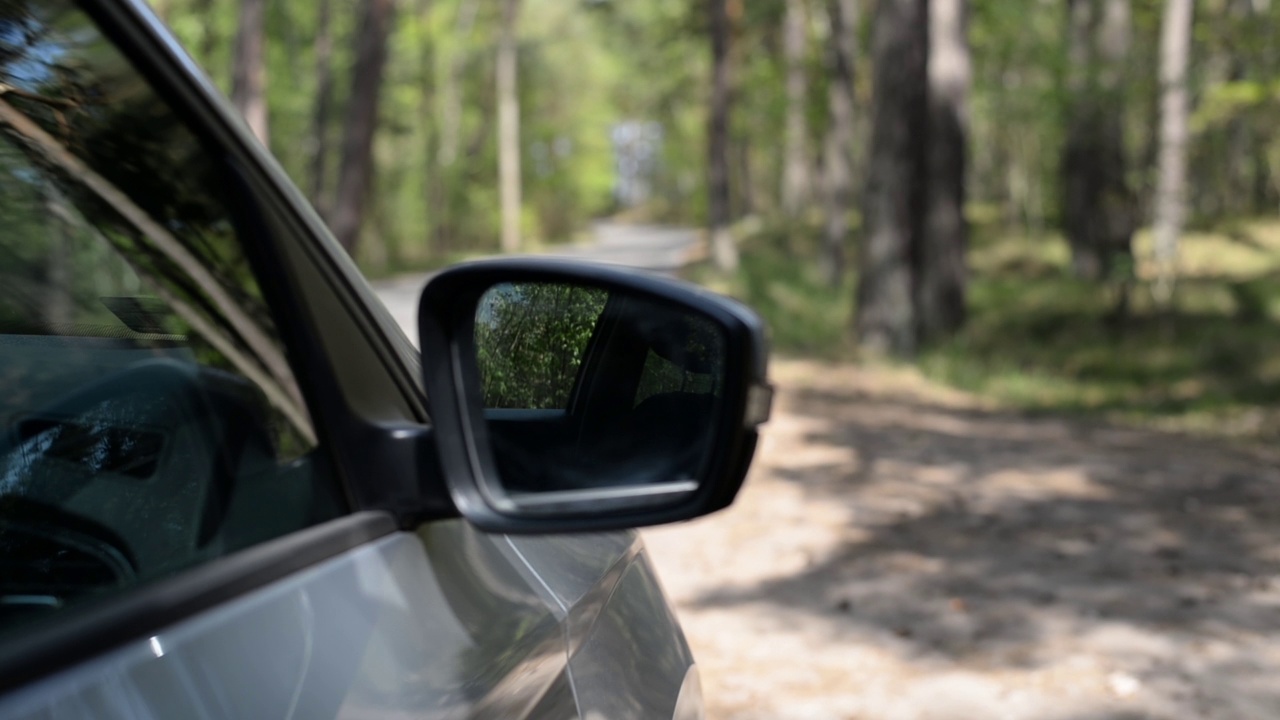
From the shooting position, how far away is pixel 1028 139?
45.7 metres

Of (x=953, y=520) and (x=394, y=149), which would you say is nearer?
(x=953, y=520)

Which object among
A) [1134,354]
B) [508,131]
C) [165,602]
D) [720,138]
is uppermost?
[165,602]

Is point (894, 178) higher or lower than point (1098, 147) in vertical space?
higher

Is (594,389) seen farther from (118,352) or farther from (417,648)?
(118,352)

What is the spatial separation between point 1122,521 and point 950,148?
9447mm

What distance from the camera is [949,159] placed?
16219 millimetres

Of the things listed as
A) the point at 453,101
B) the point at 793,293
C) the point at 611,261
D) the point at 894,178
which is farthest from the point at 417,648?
the point at 453,101

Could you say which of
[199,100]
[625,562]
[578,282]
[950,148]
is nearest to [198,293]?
[199,100]

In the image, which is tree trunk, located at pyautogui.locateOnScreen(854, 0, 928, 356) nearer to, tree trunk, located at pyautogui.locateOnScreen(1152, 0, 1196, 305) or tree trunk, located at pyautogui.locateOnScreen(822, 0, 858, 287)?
tree trunk, located at pyautogui.locateOnScreen(1152, 0, 1196, 305)

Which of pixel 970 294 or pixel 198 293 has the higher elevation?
pixel 198 293

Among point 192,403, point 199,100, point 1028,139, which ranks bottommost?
point 1028,139

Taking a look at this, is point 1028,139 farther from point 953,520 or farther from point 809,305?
point 953,520

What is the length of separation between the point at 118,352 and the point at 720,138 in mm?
27784

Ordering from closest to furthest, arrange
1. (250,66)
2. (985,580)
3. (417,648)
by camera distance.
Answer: (417,648), (985,580), (250,66)
